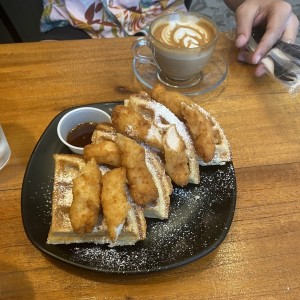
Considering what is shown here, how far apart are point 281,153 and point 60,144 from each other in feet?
2.21

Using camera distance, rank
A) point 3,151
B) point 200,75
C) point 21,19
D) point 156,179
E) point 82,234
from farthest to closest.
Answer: point 21,19 → point 200,75 → point 3,151 → point 156,179 → point 82,234

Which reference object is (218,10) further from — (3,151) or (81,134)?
(3,151)

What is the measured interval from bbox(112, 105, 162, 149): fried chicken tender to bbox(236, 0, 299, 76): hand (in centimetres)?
57

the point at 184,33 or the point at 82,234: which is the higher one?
the point at 184,33

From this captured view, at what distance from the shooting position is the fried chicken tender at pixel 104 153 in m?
1.03

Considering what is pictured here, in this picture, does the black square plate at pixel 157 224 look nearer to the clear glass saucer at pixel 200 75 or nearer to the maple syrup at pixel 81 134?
the maple syrup at pixel 81 134

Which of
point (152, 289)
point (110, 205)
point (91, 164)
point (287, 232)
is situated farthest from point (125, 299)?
point (287, 232)

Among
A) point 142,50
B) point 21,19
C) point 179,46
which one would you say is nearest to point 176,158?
point 179,46

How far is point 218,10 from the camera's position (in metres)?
3.10

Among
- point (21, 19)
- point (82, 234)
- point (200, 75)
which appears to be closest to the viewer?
point (82, 234)

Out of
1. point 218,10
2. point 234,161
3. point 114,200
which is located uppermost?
point 114,200

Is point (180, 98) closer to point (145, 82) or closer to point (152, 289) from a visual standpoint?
point (145, 82)

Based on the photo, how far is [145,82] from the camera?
1.44 m

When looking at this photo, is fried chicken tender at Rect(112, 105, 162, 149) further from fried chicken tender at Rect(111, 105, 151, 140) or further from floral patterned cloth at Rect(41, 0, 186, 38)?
floral patterned cloth at Rect(41, 0, 186, 38)
